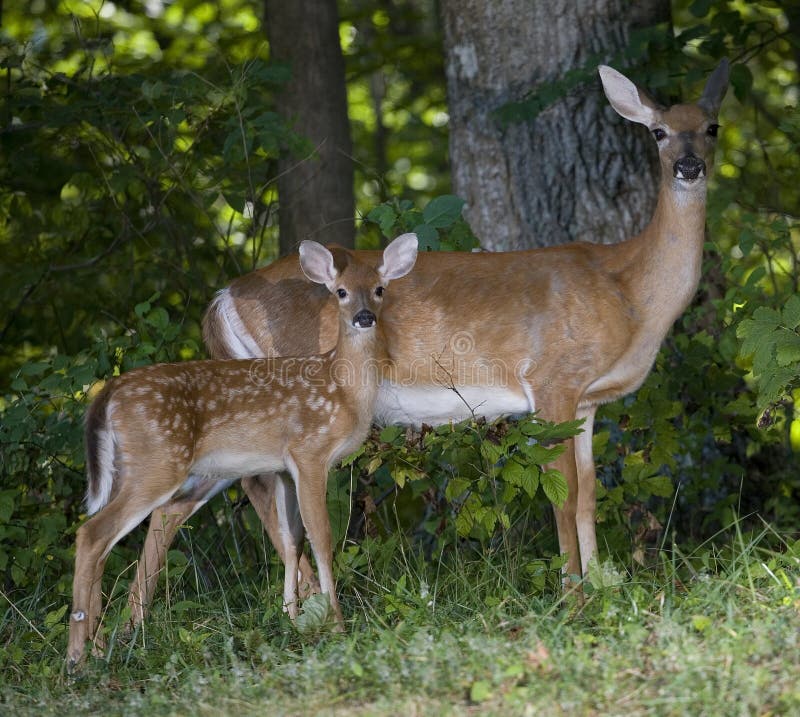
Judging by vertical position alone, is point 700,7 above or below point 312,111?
above

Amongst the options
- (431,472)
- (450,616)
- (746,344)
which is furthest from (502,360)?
(450,616)

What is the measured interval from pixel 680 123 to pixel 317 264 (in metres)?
1.72

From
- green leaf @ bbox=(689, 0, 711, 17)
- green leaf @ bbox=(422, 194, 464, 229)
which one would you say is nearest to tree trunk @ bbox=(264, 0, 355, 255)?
A: green leaf @ bbox=(422, 194, 464, 229)

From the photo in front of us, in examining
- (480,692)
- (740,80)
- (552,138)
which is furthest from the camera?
(552,138)

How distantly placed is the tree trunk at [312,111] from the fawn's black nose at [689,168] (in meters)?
2.97

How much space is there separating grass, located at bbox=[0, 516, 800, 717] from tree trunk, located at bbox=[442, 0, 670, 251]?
2.42 m

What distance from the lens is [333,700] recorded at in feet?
11.3

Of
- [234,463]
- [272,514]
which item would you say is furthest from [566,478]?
[234,463]

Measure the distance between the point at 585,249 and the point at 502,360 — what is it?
67 centimetres

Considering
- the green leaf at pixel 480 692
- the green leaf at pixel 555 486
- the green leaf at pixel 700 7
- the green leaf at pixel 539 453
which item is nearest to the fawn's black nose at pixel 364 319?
the green leaf at pixel 539 453

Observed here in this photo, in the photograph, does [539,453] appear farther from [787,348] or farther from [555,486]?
[787,348]

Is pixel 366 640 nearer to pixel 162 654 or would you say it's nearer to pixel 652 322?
pixel 162 654

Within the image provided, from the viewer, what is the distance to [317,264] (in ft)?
17.3

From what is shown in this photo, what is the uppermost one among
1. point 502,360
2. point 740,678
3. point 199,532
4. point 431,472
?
point 740,678
